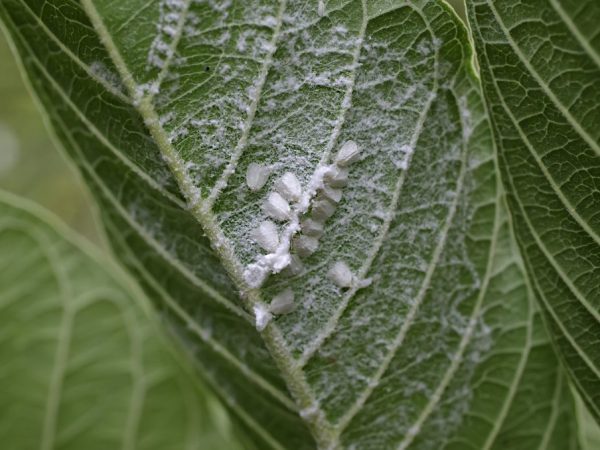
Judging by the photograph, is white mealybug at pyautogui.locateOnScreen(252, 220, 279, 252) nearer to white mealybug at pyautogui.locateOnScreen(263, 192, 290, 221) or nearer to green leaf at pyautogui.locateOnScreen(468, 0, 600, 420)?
white mealybug at pyautogui.locateOnScreen(263, 192, 290, 221)

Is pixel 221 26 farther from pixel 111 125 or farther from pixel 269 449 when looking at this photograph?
pixel 269 449

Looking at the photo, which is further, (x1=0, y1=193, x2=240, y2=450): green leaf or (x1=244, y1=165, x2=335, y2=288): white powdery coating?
(x1=0, y1=193, x2=240, y2=450): green leaf

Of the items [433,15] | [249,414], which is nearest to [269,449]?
[249,414]

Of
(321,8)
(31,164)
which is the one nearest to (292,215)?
(321,8)

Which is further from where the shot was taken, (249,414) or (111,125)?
(249,414)

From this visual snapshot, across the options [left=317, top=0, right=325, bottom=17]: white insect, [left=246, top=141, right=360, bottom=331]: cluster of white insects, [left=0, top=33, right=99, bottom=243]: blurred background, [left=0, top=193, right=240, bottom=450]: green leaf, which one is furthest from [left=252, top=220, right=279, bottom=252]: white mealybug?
[left=0, top=33, right=99, bottom=243]: blurred background

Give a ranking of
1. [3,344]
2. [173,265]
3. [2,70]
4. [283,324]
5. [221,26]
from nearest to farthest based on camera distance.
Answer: [221,26] → [283,324] → [173,265] → [3,344] → [2,70]

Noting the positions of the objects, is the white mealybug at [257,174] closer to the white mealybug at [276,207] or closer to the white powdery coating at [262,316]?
the white mealybug at [276,207]
